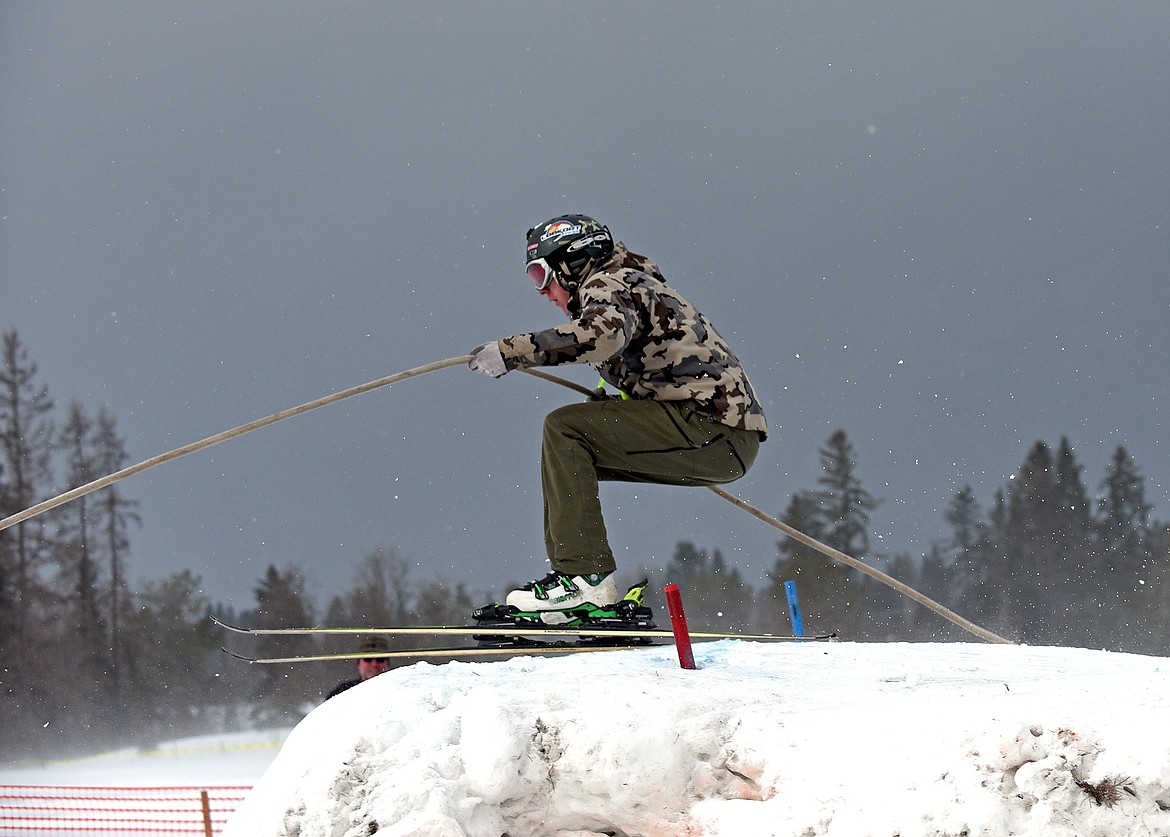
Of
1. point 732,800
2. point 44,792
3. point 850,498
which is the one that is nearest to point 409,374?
point 732,800

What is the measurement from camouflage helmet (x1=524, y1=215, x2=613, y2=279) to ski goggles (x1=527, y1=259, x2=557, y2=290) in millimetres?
25

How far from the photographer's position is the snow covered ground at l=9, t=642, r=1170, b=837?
2.02 metres

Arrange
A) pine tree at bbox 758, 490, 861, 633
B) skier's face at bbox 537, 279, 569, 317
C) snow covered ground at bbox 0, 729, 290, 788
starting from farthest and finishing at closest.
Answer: pine tree at bbox 758, 490, 861, 633, snow covered ground at bbox 0, 729, 290, 788, skier's face at bbox 537, 279, 569, 317

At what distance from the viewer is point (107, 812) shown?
56.1 feet

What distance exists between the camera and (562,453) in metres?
4.14

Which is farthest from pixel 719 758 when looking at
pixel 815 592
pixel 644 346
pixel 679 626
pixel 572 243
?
pixel 815 592

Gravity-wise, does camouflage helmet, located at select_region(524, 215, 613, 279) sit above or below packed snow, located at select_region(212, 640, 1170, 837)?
above

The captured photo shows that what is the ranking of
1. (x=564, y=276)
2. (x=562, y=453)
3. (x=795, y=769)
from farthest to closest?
(x=564, y=276)
(x=562, y=453)
(x=795, y=769)

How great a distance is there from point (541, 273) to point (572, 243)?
8.2 inches

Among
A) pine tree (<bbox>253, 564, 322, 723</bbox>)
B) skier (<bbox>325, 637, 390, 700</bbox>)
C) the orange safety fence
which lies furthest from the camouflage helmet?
pine tree (<bbox>253, 564, 322, 723</bbox>)

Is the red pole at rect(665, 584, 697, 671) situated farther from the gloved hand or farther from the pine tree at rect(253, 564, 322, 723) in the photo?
the pine tree at rect(253, 564, 322, 723)

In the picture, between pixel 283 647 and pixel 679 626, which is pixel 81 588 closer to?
pixel 283 647

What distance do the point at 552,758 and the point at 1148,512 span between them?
1925 inches

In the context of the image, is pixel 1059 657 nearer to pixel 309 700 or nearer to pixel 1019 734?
pixel 1019 734
